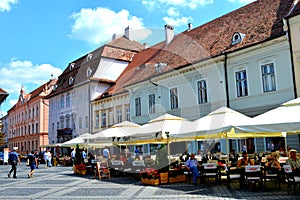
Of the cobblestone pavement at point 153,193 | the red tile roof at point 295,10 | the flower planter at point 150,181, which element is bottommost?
the cobblestone pavement at point 153,193

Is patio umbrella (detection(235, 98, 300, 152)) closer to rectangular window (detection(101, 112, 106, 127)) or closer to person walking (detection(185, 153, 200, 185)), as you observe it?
person walking (detection(185, 153, 200, 185))

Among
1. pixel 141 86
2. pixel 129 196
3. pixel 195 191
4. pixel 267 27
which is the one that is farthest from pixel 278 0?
pixel 129 196

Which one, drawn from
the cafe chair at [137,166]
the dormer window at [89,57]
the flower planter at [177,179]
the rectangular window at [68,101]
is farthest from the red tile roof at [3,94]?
the flower planter at [177,179]

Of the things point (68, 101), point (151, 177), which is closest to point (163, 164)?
point (151, 177)

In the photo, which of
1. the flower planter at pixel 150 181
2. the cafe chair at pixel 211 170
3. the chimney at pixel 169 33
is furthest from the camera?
the chimney at pixel 169 33

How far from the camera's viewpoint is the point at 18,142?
2547 inches

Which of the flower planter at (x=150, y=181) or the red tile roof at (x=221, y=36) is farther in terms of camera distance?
the red tile roof at (x=221, y=36)

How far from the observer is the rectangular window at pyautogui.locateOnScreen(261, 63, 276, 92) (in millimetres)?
17550

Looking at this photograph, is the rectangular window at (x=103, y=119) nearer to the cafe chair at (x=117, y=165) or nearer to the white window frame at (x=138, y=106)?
the white window frame at (x=138, y=106)

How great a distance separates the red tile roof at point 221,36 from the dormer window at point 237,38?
246 millimetres

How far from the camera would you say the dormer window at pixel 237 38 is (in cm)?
1966

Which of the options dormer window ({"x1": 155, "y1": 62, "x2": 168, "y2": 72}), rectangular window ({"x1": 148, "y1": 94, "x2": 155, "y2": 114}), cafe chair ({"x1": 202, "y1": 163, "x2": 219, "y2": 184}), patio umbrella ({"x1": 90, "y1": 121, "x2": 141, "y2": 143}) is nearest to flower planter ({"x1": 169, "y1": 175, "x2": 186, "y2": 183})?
cafe chair ({"x1": 202, "y1": 163, "x2": 219, "y2": 184})

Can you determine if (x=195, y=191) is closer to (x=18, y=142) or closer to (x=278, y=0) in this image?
(x=278, y=0)

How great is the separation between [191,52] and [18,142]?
51.9 metres
